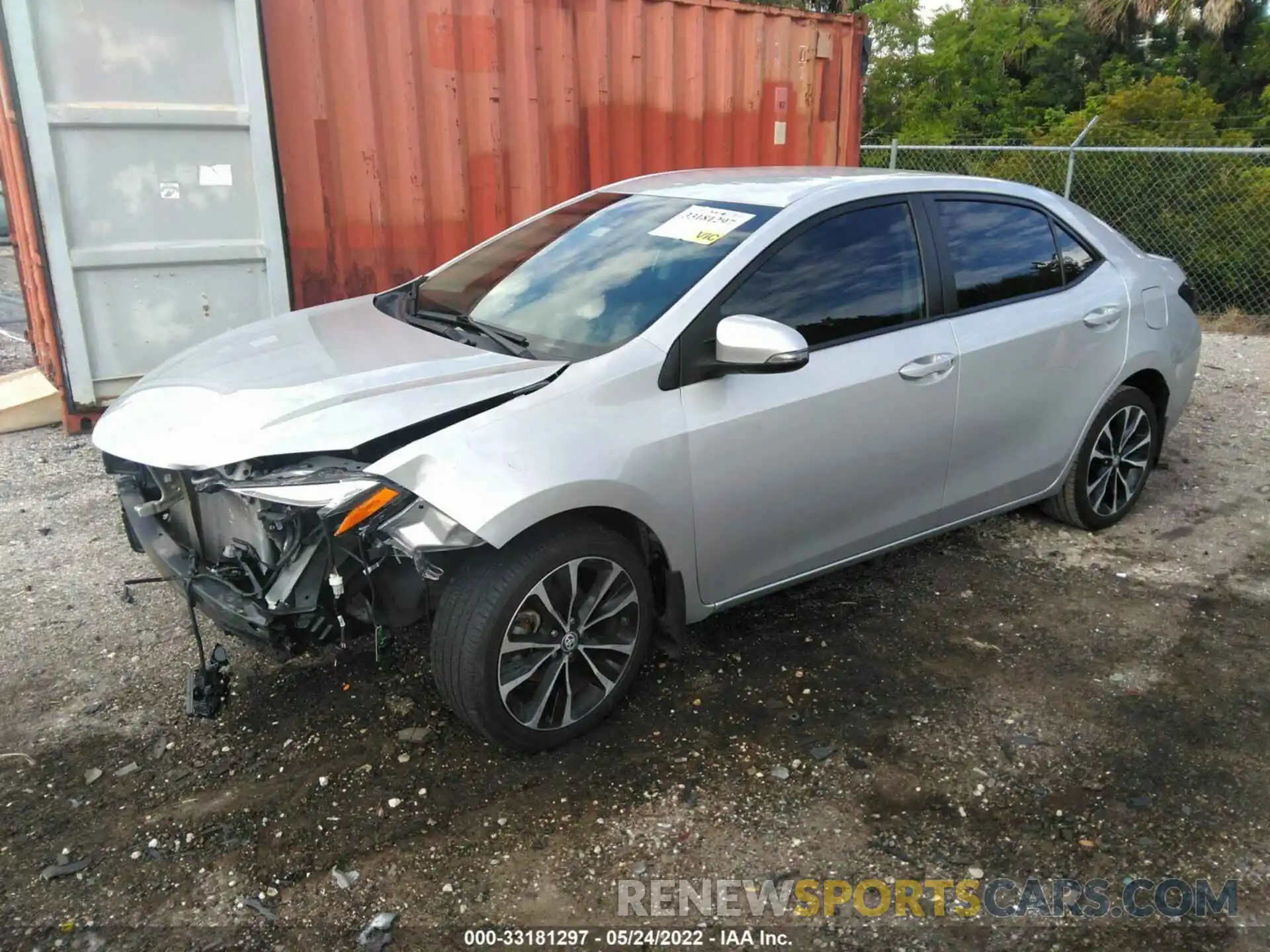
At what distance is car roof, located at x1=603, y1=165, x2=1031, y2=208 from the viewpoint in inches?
141

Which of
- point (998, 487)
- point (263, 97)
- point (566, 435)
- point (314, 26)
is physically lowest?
point (998, 487)

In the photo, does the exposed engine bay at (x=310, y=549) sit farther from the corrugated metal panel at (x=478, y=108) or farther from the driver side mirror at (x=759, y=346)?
the corrugated metal panel at (x=478, y=108)

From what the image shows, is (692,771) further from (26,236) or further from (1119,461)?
(26,236)

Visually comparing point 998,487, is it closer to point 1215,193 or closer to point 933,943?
point 933,943

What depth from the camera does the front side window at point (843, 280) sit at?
3.32m

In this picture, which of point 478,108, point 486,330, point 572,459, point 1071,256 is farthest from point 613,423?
point 478,108

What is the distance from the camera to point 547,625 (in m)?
2.94

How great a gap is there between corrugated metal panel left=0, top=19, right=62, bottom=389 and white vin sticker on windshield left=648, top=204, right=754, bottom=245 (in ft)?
12.9

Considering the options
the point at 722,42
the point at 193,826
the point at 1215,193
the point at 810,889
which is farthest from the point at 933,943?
the point at 1215,193

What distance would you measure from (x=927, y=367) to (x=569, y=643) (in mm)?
1655

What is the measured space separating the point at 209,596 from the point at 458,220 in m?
4.23

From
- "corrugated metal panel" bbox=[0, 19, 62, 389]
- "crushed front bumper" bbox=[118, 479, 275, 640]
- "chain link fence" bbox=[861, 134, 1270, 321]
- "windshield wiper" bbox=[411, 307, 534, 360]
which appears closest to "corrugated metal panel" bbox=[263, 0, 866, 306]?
"corrugated metal panel" bbox=[0, 19, 62, 389]

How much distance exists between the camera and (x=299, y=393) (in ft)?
9.55

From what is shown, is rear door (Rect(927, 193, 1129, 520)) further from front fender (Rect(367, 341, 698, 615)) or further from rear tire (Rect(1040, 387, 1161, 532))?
front fender (Rect(367, 341, 698, 615))
